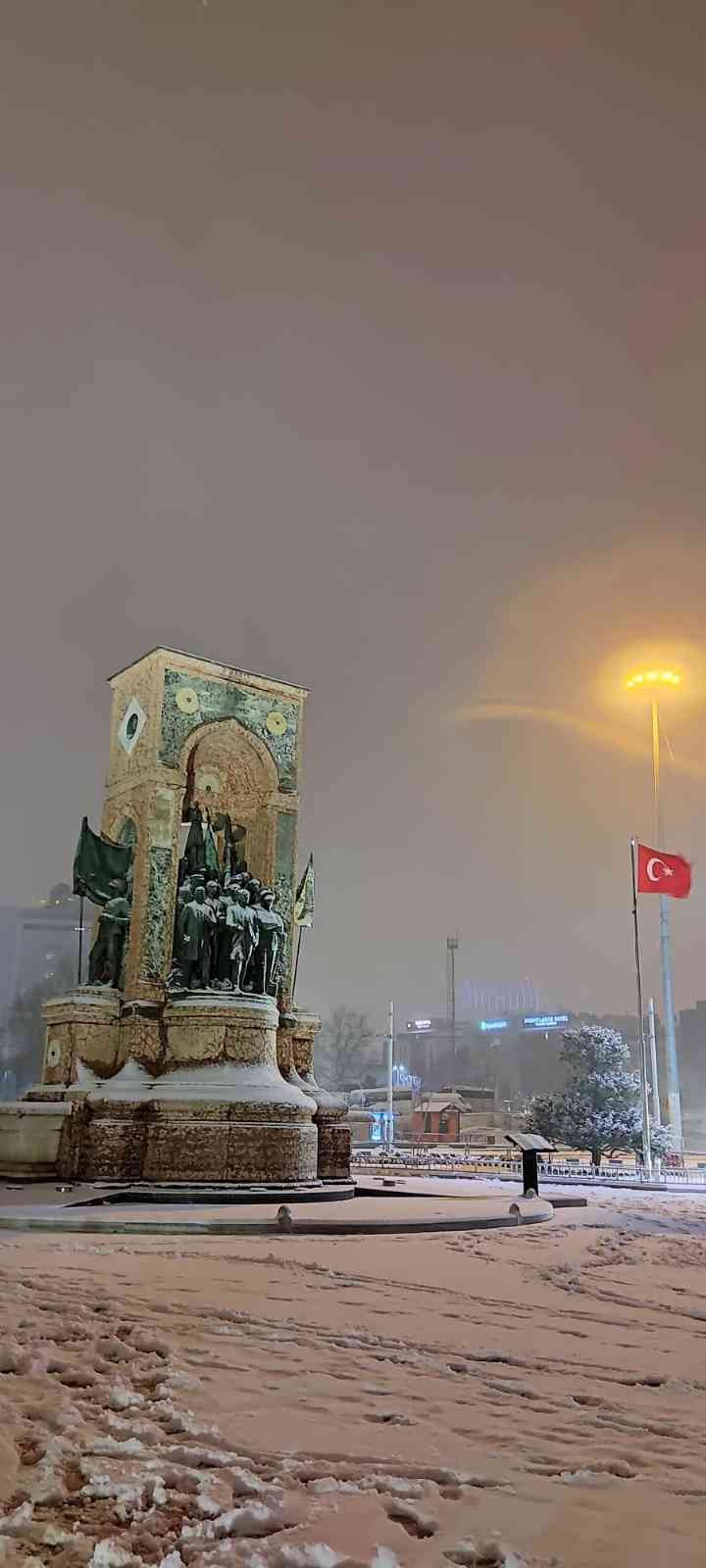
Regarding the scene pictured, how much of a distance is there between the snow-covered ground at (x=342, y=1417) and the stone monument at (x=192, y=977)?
8.20m

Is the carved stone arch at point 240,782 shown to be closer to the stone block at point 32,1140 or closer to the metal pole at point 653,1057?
A: the stone block at point 32,1140

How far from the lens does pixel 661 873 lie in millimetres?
26641

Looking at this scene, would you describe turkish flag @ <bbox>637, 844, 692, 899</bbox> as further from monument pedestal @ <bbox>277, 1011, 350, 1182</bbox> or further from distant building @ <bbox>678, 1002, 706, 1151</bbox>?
distant building @ <bbox>678, 1002, 706, 1151</bbox>

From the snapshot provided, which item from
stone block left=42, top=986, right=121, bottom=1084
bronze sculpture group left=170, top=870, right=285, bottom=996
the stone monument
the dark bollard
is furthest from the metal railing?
stone block left=42, top=986, right=121, bottom=1084

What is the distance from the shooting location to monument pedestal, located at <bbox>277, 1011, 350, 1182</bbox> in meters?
18.9

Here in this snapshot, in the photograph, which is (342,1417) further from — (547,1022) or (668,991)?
(547,1022)

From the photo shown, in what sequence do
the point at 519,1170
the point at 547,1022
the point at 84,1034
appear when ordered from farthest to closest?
1. the point at 547,1022
2. the point at 519,1170
3. the point at 84,1034

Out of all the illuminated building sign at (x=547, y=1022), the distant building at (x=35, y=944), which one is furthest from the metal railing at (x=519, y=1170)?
the illuminated building sign at (x=547, y=1022)

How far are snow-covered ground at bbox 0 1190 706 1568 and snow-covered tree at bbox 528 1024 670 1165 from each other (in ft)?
87.9

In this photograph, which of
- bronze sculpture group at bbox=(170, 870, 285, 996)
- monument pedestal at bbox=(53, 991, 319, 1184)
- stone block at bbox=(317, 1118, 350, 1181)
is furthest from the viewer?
stone block at bbox=(317, 1118, 350, 1181)

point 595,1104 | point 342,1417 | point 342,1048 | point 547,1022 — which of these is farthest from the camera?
point 547,1022

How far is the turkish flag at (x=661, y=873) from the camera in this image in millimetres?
26438

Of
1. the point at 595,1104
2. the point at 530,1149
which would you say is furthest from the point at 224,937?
the point at 595,1104

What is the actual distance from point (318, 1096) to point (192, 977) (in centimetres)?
330
